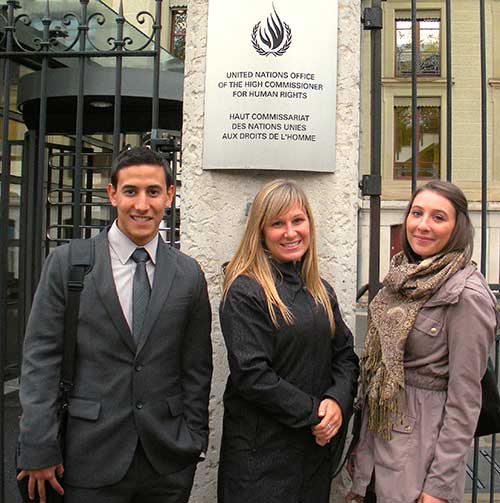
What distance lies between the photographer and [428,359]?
84.0 inches

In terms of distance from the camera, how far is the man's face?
7.14ft

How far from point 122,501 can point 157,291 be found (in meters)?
0.78

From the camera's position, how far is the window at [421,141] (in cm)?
1794

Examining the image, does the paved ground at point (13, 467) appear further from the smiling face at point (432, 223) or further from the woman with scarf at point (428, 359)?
the smiling face at point (432, 223)

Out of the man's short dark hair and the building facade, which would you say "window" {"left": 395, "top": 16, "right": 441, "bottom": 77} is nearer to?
the building facade

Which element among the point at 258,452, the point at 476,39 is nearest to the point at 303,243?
the point at 258,452

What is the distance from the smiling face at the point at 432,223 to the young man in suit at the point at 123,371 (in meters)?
0.92

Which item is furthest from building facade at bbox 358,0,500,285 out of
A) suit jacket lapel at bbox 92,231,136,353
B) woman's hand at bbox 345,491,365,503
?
suit jacket lapel at bbox 92,231,136,353

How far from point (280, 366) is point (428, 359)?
1.83 ft

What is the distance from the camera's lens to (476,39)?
61.7ft

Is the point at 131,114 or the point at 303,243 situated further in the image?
the point at 131,114

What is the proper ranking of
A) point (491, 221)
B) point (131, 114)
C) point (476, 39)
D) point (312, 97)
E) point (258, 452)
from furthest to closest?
point (476, 39) → point (491, 221) → point (131, 114) → point (312, 97) → point (258, 452)

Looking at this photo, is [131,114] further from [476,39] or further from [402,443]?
[476,39]

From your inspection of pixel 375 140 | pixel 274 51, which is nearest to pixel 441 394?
pixel 375 140
